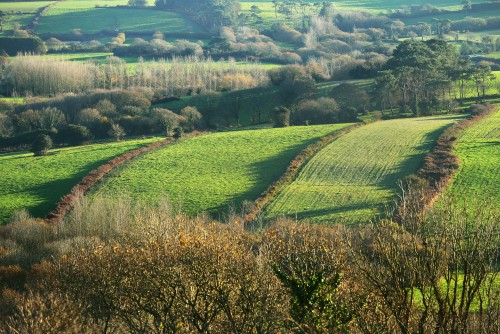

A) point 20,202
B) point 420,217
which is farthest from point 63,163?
point 420,217

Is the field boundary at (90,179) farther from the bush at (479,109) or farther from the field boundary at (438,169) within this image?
the bush at (479,109)

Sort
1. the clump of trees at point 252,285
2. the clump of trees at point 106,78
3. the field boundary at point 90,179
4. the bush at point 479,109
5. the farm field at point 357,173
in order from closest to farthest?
1. the clump of trees at point 252,285
2. the farm field at point 357,173
3. the field boundary at point 90,179
4. the bush at point 479,109
5. the clump of trees at point 106,78

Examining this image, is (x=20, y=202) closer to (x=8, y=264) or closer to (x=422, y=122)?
(x=8, y=264)

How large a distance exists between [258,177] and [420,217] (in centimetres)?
4928

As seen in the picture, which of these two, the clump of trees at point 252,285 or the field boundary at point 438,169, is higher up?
the clump of trees at point 252,285

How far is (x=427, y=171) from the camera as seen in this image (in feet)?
211

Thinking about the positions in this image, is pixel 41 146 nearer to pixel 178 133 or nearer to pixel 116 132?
pixel 116 132

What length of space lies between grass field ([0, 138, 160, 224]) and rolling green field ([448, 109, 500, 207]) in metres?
38.3

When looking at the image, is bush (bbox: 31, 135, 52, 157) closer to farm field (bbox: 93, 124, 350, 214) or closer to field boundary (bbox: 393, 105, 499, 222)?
farm field (bbox: 93, 124, 350, 214)

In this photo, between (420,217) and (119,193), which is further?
(119,193)

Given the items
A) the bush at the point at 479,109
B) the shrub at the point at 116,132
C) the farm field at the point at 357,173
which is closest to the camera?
the farm field at the point at 357,173

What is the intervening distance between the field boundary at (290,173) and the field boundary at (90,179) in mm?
16501

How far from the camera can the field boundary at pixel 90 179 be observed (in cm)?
A: 6396

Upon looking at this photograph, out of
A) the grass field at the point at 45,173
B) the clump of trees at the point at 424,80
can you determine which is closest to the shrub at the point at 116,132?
the grass field at the point at 45,173
